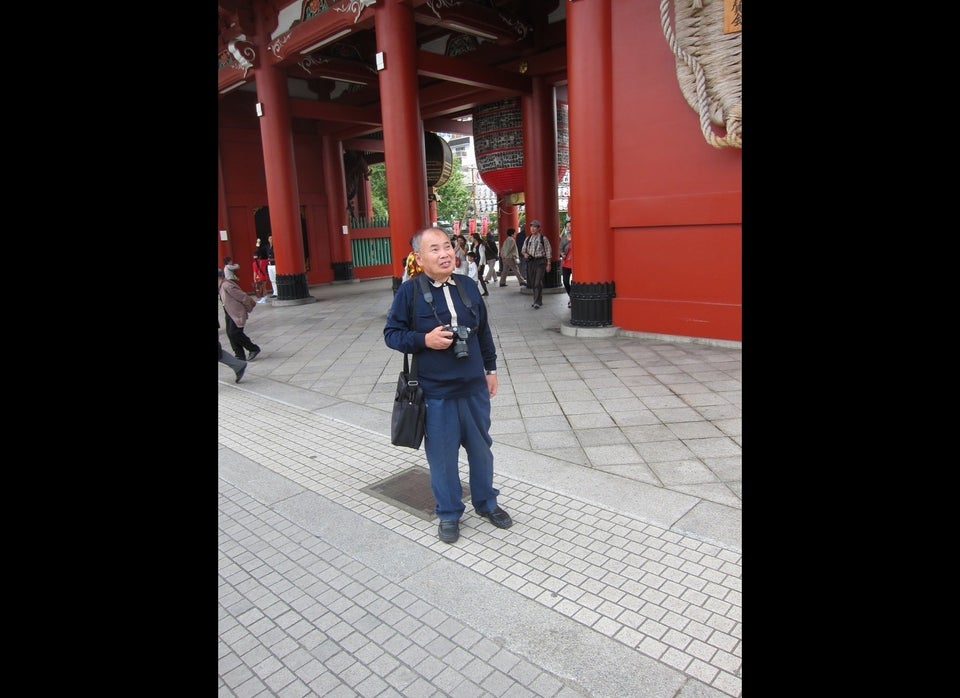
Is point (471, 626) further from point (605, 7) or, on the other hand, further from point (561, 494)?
point (605, 7)

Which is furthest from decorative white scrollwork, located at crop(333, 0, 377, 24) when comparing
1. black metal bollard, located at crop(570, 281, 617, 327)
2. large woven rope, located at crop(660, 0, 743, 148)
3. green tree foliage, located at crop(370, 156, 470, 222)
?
green tree foliage, located at crop(370, 156, 470, 222)

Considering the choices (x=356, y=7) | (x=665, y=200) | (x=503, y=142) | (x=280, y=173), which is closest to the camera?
(x=665, y=200)

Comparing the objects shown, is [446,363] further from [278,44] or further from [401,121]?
[278,44]

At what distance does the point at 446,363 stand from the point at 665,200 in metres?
5.32

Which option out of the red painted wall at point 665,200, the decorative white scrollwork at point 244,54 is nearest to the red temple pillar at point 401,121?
the red painted wall at point 665,200

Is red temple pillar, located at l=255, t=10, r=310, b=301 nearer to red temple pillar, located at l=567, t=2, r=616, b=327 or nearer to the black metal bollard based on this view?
red temple pillar, located at l=567, t=2, r=616, b=327

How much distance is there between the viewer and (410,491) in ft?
13.0

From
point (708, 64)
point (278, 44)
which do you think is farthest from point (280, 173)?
point (708, 64)

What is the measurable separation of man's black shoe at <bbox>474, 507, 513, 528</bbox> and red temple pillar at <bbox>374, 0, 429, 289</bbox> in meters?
7.79

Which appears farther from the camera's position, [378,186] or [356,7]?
[378,186]
